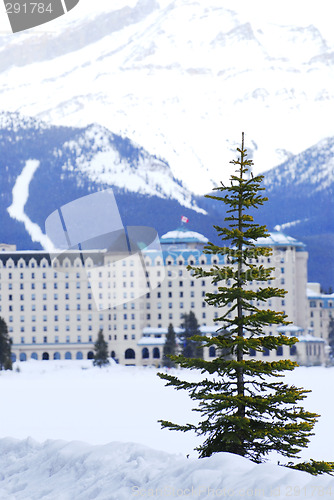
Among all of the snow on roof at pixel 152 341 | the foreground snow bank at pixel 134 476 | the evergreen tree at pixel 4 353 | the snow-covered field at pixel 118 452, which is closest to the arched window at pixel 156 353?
the snow on roof at pixel 152 341

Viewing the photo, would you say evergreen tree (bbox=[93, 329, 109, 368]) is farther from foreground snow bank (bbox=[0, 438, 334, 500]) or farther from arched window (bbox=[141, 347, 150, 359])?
foreground snow bank (bbox=[0, 438, 334, 500])

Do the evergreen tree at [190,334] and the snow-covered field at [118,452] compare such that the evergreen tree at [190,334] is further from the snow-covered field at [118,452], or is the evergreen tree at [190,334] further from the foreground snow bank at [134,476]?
the foreground snow bank at [134,476]

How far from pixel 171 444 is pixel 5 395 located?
201 feet

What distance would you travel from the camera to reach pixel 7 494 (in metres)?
24.5

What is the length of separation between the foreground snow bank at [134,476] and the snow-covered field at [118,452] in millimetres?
25

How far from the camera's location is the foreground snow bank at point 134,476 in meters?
20.1

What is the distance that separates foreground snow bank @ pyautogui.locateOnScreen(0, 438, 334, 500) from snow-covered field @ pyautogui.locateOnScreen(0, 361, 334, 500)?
0.03m

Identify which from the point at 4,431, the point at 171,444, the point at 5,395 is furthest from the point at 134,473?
the point at 5,395

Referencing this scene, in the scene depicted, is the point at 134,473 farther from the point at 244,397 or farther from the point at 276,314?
the point at 276,314

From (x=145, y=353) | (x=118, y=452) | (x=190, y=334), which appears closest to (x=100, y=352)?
(x=190, y=334)

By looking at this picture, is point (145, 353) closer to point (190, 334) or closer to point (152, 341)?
point (152, 341)

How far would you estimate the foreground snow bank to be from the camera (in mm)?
20141

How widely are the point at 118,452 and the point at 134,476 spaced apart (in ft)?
9.03

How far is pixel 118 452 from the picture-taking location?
1020 inches
